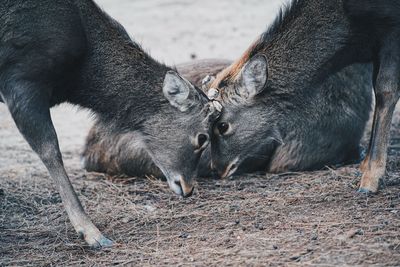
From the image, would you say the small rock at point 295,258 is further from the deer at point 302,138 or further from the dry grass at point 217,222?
the deer at point 302,138

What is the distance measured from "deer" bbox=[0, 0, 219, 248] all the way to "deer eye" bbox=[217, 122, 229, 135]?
0.42 metres

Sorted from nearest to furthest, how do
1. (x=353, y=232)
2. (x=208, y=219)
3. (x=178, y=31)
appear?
(x=353, y=232) < (x=208, y=219) < (x=178, y=31)

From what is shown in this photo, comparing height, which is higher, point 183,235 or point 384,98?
point 384,98

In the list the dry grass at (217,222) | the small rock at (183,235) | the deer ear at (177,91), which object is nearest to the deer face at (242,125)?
the dry grass at (217,222)

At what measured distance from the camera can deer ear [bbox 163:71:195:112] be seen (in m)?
6.61

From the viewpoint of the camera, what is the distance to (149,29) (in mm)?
14789

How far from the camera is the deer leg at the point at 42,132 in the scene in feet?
19.8

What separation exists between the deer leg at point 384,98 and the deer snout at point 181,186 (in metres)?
1.70

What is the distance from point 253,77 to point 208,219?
174 centimetres

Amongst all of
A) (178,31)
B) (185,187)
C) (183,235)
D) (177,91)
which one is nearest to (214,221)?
(183,235)

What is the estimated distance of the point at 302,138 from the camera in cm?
805

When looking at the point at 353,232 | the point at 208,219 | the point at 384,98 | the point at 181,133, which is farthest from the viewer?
the point at 384,98

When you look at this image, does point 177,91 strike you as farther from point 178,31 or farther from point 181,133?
point 178,31

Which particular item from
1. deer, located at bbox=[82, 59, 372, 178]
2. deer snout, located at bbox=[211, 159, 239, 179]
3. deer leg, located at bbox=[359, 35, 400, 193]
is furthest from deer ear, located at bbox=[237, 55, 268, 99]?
deer leg, located at bbox=[359, 35, 400, 193]
